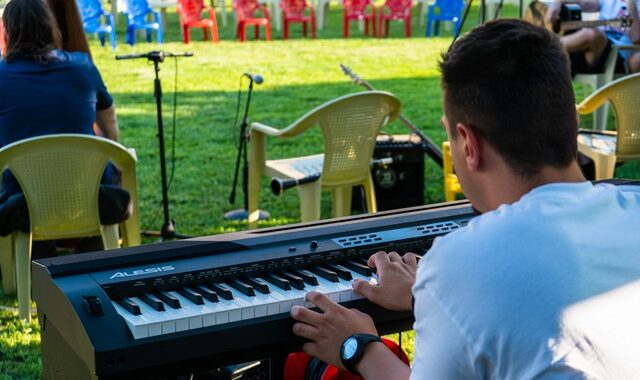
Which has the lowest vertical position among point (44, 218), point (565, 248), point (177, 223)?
point (177, 223)

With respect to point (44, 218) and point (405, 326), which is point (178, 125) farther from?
point (405, 326)

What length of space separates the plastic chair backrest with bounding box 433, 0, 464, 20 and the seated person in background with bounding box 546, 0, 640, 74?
6.93 meters

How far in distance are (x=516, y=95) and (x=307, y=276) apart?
0.81 meters

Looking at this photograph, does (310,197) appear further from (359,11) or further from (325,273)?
(359,11)

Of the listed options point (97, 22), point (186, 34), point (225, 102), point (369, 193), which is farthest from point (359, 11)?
point (369, 193)

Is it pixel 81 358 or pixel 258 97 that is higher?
pixel 81 358

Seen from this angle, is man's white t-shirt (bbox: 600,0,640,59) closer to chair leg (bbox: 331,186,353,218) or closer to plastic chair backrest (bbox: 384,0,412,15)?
chair leg (bbox: 331,186,353,218)

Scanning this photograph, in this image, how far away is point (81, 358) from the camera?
1967 millimetres

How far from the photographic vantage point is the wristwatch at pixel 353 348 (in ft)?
6.42

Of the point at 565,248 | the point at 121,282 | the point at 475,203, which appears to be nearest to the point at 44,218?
the point at 121,282

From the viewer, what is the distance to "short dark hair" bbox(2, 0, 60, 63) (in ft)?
14.8

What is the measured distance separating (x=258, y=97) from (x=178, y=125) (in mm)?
1593

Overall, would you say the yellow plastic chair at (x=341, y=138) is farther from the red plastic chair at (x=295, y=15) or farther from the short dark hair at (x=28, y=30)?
the red plastic chair at (x=295, y=15)

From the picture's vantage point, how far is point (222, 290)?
2148 millimetres
